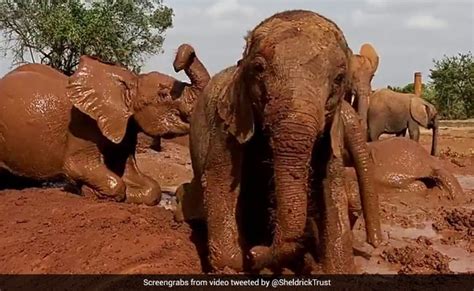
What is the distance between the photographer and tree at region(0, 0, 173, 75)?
23.3 m

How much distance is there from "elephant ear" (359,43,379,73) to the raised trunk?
7968 mm

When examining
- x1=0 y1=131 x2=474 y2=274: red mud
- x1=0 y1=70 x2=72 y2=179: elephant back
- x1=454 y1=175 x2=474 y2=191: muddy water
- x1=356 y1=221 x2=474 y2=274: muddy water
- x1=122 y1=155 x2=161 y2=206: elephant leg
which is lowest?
x1=454 y1=175 x2=474 y2=191: muddy water

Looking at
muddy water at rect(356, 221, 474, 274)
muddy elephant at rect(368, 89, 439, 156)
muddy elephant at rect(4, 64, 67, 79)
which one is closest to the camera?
muddy water at rect(356, 221, 474, 274)

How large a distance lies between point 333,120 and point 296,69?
576mm

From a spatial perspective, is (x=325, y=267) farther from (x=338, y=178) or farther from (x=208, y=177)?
(x=208, y=177)

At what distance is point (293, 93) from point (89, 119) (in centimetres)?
434

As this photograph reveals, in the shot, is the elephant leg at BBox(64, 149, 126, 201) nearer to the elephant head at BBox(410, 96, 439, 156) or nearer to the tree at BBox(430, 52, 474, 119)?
the elephant head at BBox(410, 96, 439, 156)

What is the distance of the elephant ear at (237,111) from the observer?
16.1ft

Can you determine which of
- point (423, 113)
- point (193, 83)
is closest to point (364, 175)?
point (193, 83)

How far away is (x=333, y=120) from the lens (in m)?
4.78

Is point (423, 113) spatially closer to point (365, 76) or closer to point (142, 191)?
point (365, 76)

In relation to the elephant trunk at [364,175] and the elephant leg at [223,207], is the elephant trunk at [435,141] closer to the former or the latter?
the elephant trunk at [364,175]

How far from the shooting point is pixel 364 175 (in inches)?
261

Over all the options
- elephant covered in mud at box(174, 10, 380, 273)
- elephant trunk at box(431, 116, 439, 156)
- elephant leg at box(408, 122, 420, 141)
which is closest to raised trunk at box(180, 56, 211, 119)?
elephant covered in mud at box(174, 10, 380, 273)
